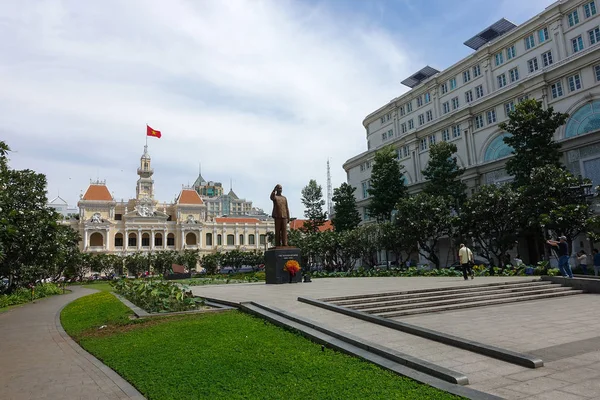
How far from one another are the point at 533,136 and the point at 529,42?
12.3 metres

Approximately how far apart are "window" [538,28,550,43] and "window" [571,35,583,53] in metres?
2.31

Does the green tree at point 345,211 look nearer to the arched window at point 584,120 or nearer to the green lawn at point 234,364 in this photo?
the arched window at point 584,120

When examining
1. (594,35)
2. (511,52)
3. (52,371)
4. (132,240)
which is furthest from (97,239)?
(594,35)

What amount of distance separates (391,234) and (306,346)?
81.7 ft

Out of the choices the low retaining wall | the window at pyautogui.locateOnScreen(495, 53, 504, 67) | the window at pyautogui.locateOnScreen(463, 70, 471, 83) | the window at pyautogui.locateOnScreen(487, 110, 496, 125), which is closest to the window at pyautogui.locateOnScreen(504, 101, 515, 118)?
the window at pyautogui.locateOnScreen(487, 110, 496, 125)

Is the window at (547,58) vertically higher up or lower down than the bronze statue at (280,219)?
higher up

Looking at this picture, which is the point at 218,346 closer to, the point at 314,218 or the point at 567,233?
the point at 567,233

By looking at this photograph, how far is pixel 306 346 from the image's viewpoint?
7078mm

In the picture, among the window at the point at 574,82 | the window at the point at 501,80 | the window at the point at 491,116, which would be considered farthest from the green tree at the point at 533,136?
the window at the point at 501,80

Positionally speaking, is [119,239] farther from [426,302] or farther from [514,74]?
[426,302]

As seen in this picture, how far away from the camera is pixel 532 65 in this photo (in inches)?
1313

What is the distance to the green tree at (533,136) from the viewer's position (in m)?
25.7

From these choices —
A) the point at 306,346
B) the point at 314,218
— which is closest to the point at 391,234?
the point at 314,218

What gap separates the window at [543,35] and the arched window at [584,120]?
24.7 ft
